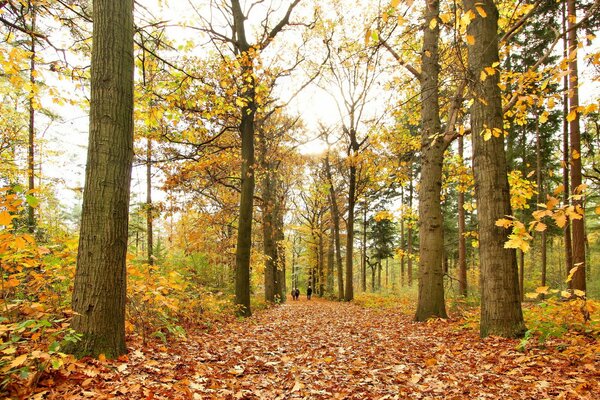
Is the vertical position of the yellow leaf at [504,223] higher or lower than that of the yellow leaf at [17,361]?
higher

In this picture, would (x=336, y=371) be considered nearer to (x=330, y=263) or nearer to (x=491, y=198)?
(x=491, y=198)

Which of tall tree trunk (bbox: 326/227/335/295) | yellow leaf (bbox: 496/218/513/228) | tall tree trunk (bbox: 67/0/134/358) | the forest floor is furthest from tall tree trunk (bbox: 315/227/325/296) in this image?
yellow leaf (bbox: 496/218/513/228)

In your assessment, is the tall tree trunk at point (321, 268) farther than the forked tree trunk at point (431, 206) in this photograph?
Yes

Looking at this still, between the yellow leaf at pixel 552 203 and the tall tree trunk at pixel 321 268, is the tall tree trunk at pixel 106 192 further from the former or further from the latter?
→ the tall tree trunk at pixel 321 268

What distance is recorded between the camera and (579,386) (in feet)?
10.4

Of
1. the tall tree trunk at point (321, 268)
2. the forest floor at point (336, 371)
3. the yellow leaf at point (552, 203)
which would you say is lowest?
the tall tree trunk at point (321, 268)

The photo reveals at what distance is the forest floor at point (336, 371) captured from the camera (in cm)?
317

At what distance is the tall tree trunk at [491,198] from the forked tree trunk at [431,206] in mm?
2793

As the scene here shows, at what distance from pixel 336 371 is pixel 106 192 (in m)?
3.61

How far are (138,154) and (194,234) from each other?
4216mm

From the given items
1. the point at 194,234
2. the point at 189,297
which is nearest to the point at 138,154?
the point at 194,234

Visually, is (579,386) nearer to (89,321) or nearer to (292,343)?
(292,343)

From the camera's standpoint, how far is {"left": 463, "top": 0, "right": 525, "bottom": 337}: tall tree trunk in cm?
524

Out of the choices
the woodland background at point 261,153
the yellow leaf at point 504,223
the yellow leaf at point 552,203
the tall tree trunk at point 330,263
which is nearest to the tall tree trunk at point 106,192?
the woodland background at point 261,153
